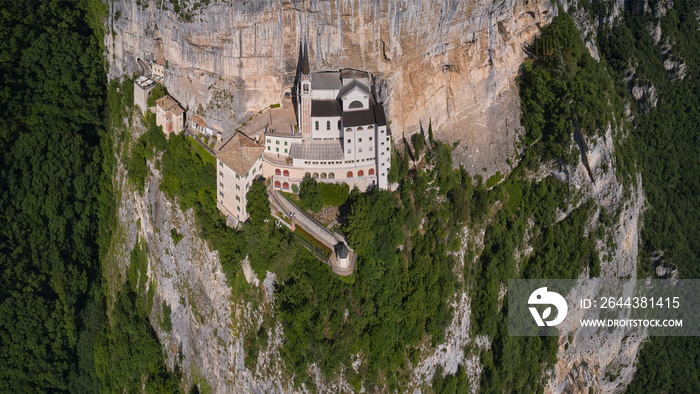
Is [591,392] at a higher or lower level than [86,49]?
lower

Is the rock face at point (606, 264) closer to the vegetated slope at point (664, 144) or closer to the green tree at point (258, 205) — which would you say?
the vegetated slope at point (664, 144)

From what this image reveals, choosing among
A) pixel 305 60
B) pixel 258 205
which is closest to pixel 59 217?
pixel 258 205

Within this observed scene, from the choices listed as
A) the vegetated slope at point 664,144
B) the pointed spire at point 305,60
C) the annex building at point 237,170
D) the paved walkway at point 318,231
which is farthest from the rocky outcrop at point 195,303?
the vegetated slope at point 664,144

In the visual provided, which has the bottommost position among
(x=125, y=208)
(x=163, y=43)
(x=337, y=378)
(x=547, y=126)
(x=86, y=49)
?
(x=337, y=378)

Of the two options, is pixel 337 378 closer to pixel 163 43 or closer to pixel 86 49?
pixel 163 43

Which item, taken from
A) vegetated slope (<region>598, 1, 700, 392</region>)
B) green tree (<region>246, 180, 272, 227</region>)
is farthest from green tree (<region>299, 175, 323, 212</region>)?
vegetated slope (<region>598, 1, 700, 392</region>)

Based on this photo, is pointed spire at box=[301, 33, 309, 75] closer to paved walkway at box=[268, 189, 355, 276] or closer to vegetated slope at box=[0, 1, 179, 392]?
paved walkway at box=[268, 189, 355, 276]

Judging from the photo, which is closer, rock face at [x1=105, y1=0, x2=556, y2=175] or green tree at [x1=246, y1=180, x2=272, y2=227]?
rock face at [x1=105, y1=0, x2=556, y2=175]

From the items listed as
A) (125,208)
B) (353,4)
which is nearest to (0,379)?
(125,208)

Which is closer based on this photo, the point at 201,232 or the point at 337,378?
the point at 337,378
